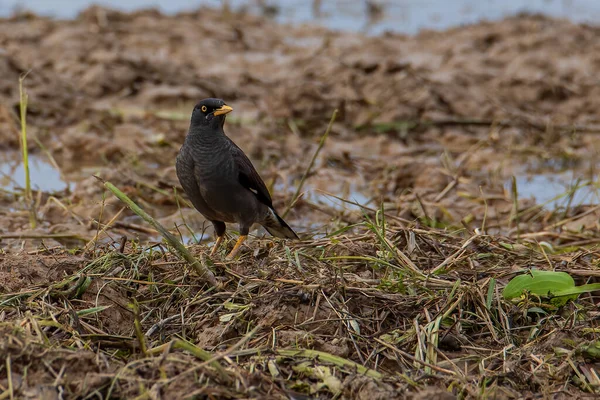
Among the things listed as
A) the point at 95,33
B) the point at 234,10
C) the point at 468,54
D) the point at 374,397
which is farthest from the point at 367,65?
the point at 374,397

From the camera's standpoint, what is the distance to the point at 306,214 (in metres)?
7.27

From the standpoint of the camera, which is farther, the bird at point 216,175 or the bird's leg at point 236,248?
the bird at point 216,175

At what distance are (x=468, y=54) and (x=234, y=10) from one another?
4.61m

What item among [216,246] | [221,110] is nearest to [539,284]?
[216,246]

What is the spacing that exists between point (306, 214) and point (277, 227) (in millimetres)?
1549

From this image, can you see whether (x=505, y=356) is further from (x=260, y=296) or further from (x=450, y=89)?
(x=450, y=89)

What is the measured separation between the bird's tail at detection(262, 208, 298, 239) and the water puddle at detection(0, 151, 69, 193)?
2.22 meters

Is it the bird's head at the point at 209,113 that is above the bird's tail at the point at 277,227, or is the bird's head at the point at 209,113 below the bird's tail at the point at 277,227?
above

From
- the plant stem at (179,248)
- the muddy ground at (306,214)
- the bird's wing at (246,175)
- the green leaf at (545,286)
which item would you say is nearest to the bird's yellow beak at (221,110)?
the bird's wing at (246,175)

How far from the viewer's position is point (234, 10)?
1552cm

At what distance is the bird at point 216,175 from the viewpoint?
203 inches

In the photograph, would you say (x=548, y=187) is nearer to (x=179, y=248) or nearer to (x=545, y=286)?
(x=545, y=286)

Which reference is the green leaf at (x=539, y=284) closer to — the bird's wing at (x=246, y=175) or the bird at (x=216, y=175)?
the bird at (x=216, y=175)

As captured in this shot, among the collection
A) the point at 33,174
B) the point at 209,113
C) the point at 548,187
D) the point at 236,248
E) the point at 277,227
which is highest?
the point at 209,113
